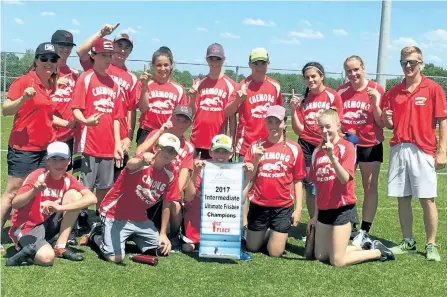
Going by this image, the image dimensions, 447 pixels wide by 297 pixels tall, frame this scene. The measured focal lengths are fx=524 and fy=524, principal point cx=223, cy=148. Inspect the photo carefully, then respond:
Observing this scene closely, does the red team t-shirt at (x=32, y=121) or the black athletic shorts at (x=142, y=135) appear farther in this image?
the black athletic shorts at (x=142, y=135)

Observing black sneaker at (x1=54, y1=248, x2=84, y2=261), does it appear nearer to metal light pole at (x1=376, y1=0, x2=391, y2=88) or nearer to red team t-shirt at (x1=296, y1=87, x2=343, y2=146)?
red team t-shirt at (x1=296, y1=87, x2=343, y2=146)

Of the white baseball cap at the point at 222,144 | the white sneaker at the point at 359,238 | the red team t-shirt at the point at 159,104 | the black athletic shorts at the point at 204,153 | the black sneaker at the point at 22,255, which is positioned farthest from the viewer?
the black athletic shorts at the point at 204,153

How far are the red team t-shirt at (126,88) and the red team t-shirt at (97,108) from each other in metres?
0.22

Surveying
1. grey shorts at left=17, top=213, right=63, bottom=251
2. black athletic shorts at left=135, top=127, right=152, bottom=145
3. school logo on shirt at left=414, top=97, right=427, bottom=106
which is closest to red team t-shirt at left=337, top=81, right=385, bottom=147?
school logo on shirt at left=414, top=97, right=427, bottom=106

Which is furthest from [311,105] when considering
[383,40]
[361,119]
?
[383,40]

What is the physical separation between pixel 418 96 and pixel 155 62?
3.18 meters

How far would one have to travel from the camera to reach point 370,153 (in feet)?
21.8

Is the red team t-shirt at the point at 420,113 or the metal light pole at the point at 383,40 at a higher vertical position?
the metal light pole at the point at 383,40

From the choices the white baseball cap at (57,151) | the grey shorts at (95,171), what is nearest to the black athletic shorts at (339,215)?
the grey shorts at (95,171)

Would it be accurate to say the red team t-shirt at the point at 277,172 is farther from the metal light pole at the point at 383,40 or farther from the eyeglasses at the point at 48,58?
the metal light pole at the point at 383,40

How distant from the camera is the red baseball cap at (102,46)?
19.4 ft

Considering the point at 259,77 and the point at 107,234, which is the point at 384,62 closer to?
the point at 259,77

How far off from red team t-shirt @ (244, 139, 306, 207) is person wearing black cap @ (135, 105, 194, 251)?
2.32 feet

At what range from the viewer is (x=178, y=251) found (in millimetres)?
5969
